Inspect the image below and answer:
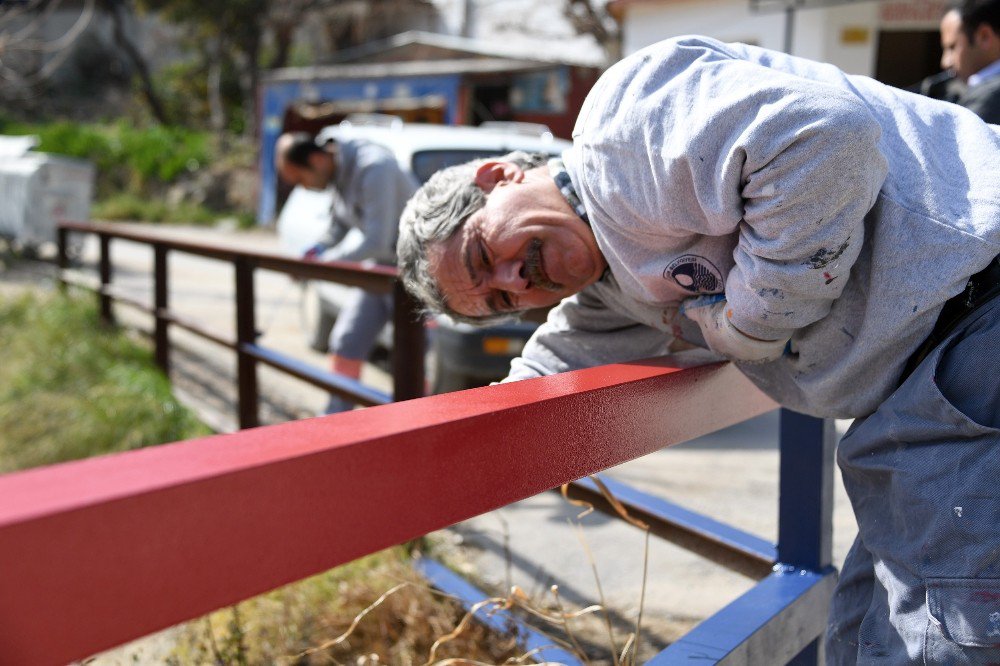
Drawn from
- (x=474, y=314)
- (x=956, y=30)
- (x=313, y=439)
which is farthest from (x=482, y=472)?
(x=956, y=30)

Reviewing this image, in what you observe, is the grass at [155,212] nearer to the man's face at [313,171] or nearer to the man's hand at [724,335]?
the man's face at [313,171]

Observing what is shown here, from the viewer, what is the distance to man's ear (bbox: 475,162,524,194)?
1.67 metres

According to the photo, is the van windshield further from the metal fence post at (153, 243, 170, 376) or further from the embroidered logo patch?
the embroidered logo patch

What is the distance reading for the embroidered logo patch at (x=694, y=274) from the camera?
144 cm

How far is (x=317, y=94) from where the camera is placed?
1694 cm

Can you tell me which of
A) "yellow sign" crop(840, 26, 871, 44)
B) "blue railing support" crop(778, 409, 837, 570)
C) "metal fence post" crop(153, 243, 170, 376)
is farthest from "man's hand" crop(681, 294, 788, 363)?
"yellow sign" crop(840, 26, 871, 44)

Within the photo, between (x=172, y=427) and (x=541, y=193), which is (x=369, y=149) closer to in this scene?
(x=172, y=427)

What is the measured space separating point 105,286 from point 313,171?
7.65 ft

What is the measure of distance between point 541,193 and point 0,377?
4.85 metres

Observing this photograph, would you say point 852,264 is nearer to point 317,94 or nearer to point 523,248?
point 523,248

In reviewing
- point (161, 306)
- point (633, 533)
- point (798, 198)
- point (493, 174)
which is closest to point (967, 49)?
point (633, 533)

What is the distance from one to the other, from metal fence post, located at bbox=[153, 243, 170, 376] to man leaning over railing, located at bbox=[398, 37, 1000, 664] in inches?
161

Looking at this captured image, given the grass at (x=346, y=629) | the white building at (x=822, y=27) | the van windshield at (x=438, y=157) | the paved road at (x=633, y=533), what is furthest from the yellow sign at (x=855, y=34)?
the grass at (x=346, y=629)

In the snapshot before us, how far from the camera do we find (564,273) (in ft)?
5.28
